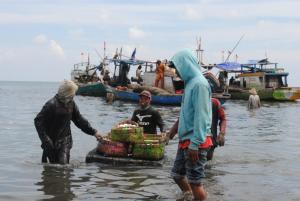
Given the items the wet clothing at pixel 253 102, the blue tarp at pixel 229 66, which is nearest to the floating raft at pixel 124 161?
the wet clothing at pixel 253 102

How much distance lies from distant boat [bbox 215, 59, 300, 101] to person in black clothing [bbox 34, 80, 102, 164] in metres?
33.0

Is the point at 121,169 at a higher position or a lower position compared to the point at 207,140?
lower

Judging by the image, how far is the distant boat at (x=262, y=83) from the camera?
4238 cm

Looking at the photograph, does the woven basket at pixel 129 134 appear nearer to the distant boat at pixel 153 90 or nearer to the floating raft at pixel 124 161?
the floating raft at pixel 124 161

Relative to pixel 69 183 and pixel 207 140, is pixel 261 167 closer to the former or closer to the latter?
pixel 69 183

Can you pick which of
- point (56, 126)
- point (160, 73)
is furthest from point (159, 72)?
point (56, 126)

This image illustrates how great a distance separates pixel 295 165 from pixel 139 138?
12.5ft

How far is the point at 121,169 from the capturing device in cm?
952

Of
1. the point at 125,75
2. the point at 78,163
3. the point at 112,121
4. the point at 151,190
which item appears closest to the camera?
the point at 151,190

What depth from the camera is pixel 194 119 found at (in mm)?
5586

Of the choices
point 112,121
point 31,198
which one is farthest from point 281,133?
point 31,198

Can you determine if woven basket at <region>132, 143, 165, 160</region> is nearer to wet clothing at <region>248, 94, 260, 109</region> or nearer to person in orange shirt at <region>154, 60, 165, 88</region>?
wet clothing at <region>248, 94, 260, 109</region>

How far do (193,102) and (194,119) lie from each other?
0.61 ft

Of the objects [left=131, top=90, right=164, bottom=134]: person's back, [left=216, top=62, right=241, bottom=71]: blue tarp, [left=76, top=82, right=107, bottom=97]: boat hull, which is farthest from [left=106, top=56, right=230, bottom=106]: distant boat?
[left=131, top=90, right=164, bottom=134]: person's back
